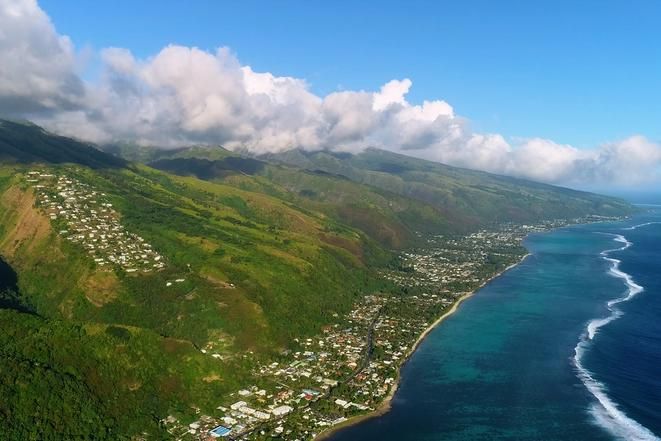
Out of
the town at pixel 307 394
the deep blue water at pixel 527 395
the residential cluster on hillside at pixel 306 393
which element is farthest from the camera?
the deep blue water at pixel 527 395

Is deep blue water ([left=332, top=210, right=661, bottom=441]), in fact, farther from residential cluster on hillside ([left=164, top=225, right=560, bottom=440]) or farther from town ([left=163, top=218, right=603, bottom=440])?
residential cluster on hillside ([left=164, top=225, right=560, bottom=440])

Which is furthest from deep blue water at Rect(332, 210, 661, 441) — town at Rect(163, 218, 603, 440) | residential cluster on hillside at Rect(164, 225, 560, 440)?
residential cluster on hillside at Rect(164, 225, 560, 440)

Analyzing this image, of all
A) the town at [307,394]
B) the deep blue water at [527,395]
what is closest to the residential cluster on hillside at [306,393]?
the town at [307,394]

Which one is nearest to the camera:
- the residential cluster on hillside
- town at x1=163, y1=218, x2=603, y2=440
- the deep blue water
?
town at x1=163, y1=218, x2=603, y2=440

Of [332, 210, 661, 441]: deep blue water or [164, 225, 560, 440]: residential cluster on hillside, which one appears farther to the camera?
[332, 210, 661, 441]: deep blue water

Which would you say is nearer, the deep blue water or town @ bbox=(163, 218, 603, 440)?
town @ bbox=(163, 218, 603, 440)

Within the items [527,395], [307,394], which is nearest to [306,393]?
[307,394]

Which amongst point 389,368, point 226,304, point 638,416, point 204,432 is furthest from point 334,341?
point 638,416

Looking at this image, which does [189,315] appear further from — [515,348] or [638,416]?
[638,416]

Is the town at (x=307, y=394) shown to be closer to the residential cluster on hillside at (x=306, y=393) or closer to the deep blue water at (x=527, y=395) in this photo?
the residential cluster on hillside at (x=306, y=393)

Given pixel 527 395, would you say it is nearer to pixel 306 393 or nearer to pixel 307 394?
pixel 307 394

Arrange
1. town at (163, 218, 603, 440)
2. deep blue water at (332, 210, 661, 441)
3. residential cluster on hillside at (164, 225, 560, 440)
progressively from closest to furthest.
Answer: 1. town at (163, 218, 603, 440)
2. residential cluster on hillside at (164, 225, 560, 440)
3. deep blue water at (332, 210, 661, 441)
